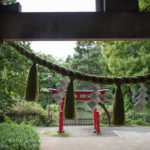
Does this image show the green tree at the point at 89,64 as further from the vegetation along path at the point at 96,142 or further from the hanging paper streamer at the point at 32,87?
the hanging paper streamer at the point at 32,87

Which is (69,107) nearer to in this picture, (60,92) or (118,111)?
(60,92)

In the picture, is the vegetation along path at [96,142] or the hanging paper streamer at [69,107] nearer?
the hanging paper streamer at [69,107]

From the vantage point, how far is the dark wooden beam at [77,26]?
0.76 meters

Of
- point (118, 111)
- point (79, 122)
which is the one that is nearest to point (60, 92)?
point (118, 111)

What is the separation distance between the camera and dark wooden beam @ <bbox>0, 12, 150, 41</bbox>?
76 centimetres

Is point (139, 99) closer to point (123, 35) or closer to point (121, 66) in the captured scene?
point (123, 35)

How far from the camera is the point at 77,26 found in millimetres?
767

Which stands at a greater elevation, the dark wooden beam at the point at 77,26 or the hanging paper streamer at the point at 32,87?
the dark wooden beam at the point at 77,26

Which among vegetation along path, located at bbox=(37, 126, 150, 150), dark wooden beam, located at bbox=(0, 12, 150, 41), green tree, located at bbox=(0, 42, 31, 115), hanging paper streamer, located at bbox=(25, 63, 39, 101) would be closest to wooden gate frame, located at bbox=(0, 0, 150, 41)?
dark wooden beam, located at bbox=(0, 12, 150, 41)

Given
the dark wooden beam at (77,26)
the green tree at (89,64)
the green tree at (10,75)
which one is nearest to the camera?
the dark wooden beam at (77,26)

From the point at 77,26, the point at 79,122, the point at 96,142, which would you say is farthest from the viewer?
the point at 79,122

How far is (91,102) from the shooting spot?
84cm

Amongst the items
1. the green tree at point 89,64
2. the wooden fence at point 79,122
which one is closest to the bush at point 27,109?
the wooden fence at point 79,122

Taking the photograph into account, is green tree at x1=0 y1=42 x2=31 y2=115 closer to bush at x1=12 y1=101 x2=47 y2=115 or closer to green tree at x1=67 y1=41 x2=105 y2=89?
bush at x1=12 y1=101 x2=47 y2=115
